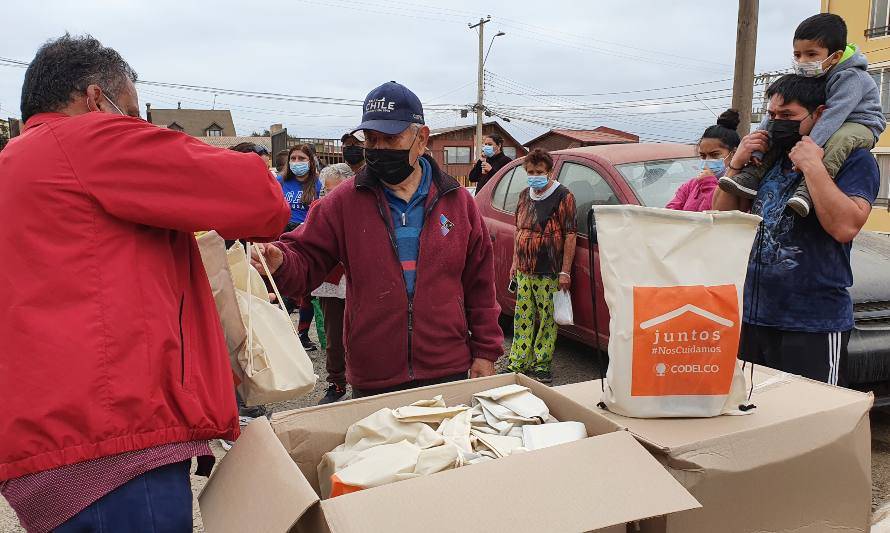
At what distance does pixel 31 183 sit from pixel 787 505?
1.80 m

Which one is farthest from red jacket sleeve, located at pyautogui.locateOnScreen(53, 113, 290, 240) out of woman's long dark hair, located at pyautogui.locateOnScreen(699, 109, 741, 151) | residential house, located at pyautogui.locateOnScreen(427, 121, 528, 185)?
residential house, located at pyautogui.locateOnScreen(427, 121, 528, 185)

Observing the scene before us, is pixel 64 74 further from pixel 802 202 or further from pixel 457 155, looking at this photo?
pixel 457 155

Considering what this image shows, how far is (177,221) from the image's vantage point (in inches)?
52.5

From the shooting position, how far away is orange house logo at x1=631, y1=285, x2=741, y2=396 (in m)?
1.47

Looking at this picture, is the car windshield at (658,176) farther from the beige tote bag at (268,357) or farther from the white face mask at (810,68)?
the beige tote bag at (268,357)

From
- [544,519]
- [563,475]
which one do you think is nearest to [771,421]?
[563,475]

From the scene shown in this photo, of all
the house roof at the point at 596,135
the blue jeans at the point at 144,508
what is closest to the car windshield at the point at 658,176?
the blue jeans at the point at 144,508

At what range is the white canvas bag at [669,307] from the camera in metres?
1.47

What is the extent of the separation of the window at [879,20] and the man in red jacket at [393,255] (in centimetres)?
2668

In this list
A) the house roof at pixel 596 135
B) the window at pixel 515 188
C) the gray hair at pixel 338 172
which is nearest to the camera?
the gray hair at pixel 338 172

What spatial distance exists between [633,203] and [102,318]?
363cm

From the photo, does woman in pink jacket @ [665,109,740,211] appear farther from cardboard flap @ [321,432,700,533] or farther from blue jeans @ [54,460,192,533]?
blue jeans @ [54,460,192,533]

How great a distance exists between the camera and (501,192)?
5.70 metres

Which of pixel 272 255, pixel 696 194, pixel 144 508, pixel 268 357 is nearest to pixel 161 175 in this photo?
pixel 268 357
